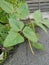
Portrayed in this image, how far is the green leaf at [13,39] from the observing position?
35.2 inches

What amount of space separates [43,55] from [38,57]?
0.09ft

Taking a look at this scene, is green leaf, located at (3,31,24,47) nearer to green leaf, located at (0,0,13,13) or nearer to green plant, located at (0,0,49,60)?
green plant, located at (0,0,49,60)

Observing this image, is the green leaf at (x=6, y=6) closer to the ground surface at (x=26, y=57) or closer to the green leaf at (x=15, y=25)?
the green leaf at (x=15, y=25)

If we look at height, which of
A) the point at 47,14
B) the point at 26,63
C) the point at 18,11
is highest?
the point at 18,11

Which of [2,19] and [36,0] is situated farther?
[36,0]

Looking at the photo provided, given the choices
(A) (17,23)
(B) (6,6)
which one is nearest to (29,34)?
(A) (17,23)

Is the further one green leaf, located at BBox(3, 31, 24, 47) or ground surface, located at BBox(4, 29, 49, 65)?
ground surface, located at BBox(4, 29, 49, 65)

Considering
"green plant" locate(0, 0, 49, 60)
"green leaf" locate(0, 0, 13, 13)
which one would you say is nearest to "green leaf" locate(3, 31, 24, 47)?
"green plant" locate(0, 0, 49, 60)

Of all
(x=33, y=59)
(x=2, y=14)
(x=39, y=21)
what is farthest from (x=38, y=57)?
(x=2, y=14)

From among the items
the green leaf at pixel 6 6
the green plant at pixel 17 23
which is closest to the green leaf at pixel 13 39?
the green plant at pixel 17 23

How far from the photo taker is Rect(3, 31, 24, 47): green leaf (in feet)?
2.93

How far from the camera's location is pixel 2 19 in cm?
106

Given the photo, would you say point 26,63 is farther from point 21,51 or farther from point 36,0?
point 36,0

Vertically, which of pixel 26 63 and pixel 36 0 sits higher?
pixel 36 0
